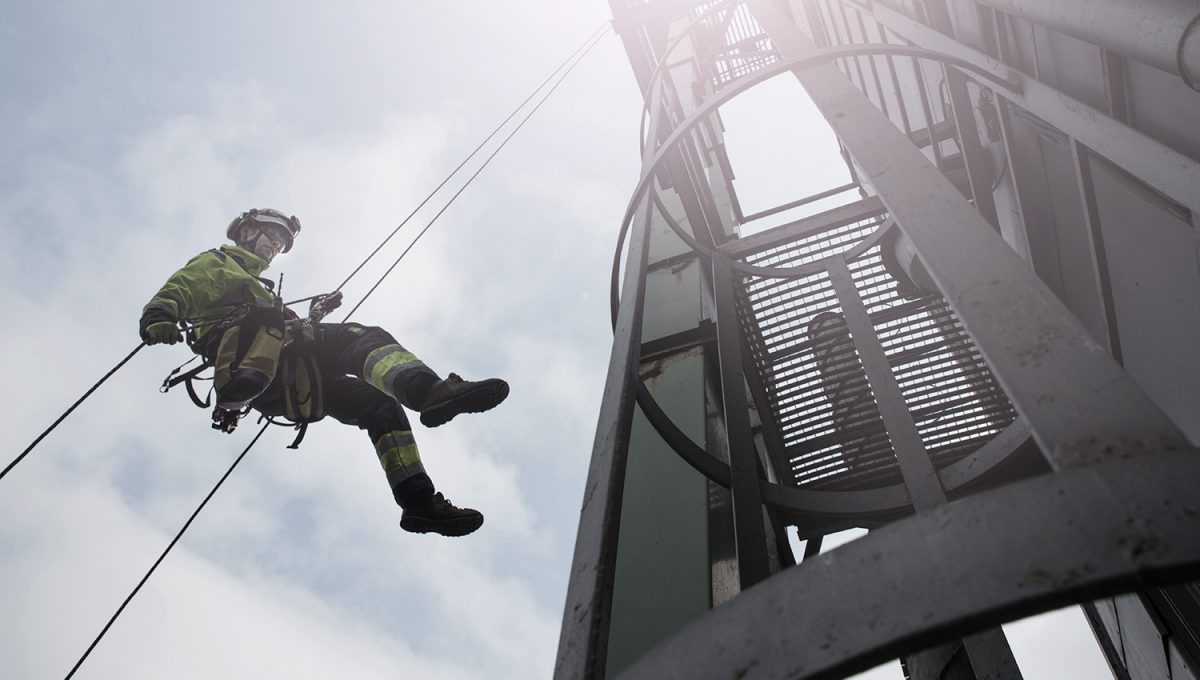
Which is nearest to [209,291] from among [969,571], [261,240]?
[261,240]

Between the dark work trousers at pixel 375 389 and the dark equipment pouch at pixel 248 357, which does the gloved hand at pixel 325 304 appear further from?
the dark equipment pouch at pixel 248 357

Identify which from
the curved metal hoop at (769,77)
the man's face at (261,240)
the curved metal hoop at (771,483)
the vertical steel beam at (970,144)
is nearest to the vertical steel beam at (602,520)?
the curved metal hoop at (771,483)

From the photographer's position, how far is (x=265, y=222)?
600 centimetres

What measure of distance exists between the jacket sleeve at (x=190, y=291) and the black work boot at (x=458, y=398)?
1.74 meters

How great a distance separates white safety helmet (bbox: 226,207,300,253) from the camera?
236 inches

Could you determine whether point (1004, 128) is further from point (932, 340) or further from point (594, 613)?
point (594, 613)

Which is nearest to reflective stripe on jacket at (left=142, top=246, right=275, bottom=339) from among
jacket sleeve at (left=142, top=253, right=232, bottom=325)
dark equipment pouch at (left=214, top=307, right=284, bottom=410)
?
jacket sleeve at (left=142, top=253, right=232, bottom=325)

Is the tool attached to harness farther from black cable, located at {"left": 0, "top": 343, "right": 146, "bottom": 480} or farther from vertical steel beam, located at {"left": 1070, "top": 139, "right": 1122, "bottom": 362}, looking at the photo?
vertical steel beam, located at {"left": 1070, "top": 139, "right": 1122, "bottom": 362}

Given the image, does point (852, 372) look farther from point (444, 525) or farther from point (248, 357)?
point (248, 357)

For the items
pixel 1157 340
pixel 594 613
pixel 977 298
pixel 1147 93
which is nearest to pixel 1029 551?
pixel 977 298

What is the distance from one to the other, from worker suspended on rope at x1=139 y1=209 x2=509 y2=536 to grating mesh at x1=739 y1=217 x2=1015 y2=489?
1587 mm

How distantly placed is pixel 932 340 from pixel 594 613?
3250 millimetres

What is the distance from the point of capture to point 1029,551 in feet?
3.05

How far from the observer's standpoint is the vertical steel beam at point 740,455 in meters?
2.42
